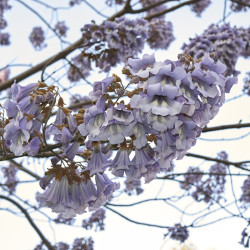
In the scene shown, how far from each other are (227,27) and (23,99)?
3.76 m

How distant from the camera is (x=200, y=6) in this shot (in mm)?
8852

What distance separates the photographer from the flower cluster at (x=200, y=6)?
28.6 ft

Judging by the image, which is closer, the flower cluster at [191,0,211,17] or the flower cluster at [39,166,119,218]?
the flower cluster at [39,166,119,218]

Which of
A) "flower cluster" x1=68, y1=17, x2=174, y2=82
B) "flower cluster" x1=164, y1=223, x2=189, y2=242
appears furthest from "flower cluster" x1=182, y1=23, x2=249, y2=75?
"flower cluster" x1=164, y1=223, x2=189, y2=242

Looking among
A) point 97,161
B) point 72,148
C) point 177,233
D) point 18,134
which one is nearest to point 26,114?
point 18,134

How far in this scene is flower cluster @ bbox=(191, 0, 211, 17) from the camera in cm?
873

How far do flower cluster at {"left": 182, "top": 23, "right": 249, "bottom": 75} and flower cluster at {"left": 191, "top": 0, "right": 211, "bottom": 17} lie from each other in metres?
3.96

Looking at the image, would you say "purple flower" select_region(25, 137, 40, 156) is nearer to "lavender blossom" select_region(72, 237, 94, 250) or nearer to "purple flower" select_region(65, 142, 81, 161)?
"purple flower" select_region(65, 142, 81, 161)

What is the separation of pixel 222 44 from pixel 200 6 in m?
4.54

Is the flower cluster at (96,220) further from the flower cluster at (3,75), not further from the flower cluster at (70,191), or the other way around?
the flower cluster at (70,191)

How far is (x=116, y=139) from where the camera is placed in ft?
5.37

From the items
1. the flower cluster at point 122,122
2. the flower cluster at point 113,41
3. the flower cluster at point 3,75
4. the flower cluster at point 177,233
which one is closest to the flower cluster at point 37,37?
the flower cluster at point 3,75

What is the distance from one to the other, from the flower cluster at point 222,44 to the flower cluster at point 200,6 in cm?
396

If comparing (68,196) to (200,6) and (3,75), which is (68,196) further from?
(200,6)
